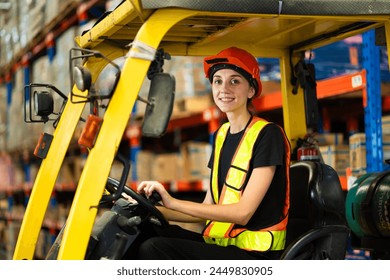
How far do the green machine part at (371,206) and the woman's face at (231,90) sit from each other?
80 centimetres

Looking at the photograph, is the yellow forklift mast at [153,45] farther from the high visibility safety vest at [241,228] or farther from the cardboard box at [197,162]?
the cardboard box at [197,162]

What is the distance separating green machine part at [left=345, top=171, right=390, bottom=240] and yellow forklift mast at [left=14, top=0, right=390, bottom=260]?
39 cm

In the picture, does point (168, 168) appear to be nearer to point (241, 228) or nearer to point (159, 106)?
point (241, 228)

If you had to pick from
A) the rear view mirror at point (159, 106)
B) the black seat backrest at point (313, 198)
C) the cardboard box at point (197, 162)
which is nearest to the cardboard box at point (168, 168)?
the cardboard box at point (197, 162)

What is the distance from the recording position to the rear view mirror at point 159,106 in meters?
2.38

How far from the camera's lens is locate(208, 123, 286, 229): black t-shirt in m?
2.79

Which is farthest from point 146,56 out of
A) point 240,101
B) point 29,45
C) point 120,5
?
point 29,45

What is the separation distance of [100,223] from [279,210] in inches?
27.5

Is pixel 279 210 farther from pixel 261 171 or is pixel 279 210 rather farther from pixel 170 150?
pixel 170 150

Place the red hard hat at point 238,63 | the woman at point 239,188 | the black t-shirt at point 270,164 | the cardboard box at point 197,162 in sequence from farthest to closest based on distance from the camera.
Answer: the cardboard box at point 197,162 < the red hard hat at point 238,63 < the black t-shirt at point 270,164 < the woman at point 239,188

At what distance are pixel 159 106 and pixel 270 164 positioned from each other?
0.58m

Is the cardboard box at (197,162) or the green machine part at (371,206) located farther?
the cardboard box at (197,162)

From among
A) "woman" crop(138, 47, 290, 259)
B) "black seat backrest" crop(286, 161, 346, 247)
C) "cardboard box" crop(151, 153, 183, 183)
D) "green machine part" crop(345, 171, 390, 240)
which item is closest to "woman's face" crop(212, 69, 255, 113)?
"woman" crop(138, 47, 290, 259)

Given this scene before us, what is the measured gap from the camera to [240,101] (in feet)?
9.70
